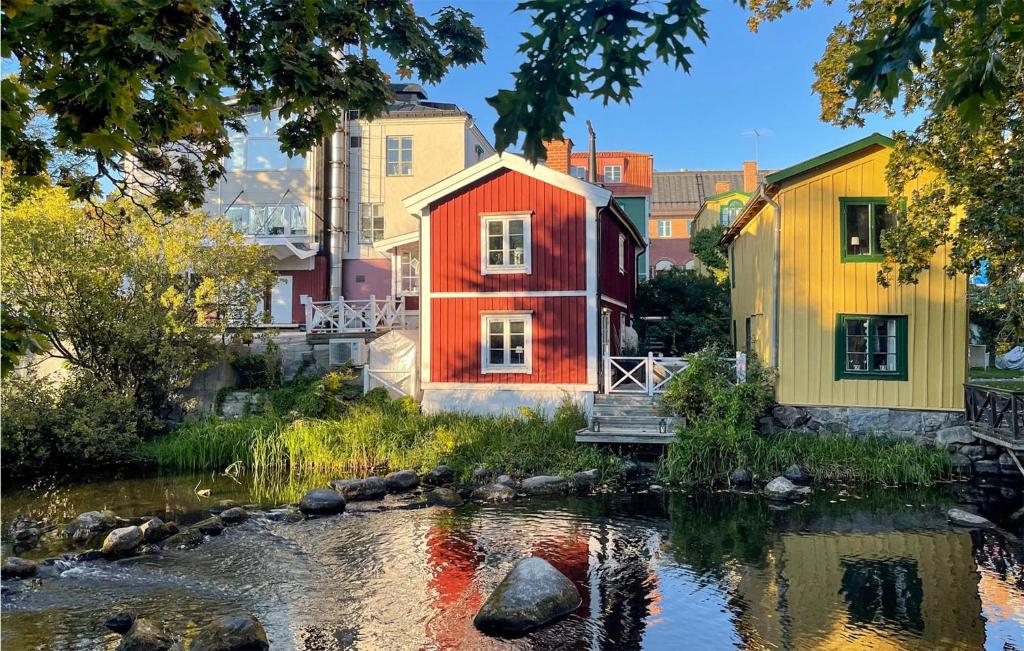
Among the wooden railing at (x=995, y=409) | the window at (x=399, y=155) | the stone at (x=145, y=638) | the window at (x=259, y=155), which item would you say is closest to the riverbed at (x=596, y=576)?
the stone at (x=145, y=638)

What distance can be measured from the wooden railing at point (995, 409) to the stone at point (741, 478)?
469 centimetres

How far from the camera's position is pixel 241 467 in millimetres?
16172

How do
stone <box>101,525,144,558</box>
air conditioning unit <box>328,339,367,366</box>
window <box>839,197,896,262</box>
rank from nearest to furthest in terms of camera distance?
stone <box>101,525,144,558</box> < window <box>839,197,896,262</box> < air conditioning unit <box>328,339,367,366</box>

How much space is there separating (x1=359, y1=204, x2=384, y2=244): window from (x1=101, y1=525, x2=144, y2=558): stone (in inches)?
732

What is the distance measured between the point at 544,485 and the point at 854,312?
26.0 feet

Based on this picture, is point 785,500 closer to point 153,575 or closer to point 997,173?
point 997,173

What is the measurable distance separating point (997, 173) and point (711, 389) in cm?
648

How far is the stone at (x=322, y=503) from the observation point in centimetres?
1234

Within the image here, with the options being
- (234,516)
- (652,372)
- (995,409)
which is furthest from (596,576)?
(995,409)

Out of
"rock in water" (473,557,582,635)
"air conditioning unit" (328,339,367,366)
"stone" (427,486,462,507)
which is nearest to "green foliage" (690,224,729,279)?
"air conditioning unit" (328,339,367,366)

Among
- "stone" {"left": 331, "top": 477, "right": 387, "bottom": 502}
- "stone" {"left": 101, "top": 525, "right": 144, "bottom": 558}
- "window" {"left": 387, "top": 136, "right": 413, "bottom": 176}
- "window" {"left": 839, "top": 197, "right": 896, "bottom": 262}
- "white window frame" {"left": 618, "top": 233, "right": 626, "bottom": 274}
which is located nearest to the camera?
"stone" {"left": 101, "top": 525, "right": 144, "bottom": 558}

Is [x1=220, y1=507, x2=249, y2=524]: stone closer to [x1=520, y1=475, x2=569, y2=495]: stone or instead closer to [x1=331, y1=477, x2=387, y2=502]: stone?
[x1=331, y1=477, x2=387, y2=502]: stone

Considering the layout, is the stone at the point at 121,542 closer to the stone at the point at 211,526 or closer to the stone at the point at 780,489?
the stone at the point at 211,526

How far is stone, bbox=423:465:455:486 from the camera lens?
1448 centimetres
